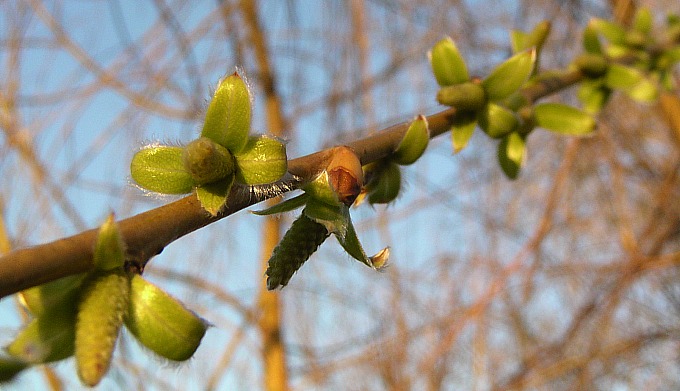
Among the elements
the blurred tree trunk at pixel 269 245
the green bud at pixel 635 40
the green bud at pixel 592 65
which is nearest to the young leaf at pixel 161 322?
the green bud at pixel 592 65

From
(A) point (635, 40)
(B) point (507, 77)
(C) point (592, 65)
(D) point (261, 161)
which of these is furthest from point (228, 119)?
(A) point (635, 40)

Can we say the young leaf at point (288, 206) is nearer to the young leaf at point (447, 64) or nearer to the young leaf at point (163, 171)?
the young leaf at point (163, 171)

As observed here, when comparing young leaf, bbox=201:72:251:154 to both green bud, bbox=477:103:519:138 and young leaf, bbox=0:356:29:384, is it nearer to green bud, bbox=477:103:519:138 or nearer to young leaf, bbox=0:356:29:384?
young leaf, bbox=0:356:29:384

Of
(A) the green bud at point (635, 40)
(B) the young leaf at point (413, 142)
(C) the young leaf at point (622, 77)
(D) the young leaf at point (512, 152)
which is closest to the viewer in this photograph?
(B) the young leaf at point (413, 142)

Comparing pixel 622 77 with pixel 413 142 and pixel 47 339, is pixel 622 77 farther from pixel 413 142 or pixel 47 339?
pixel 47 339

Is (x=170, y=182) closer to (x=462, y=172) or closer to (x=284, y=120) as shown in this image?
(x=284, y=120)

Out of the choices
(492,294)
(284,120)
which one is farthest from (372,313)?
(284,120)
